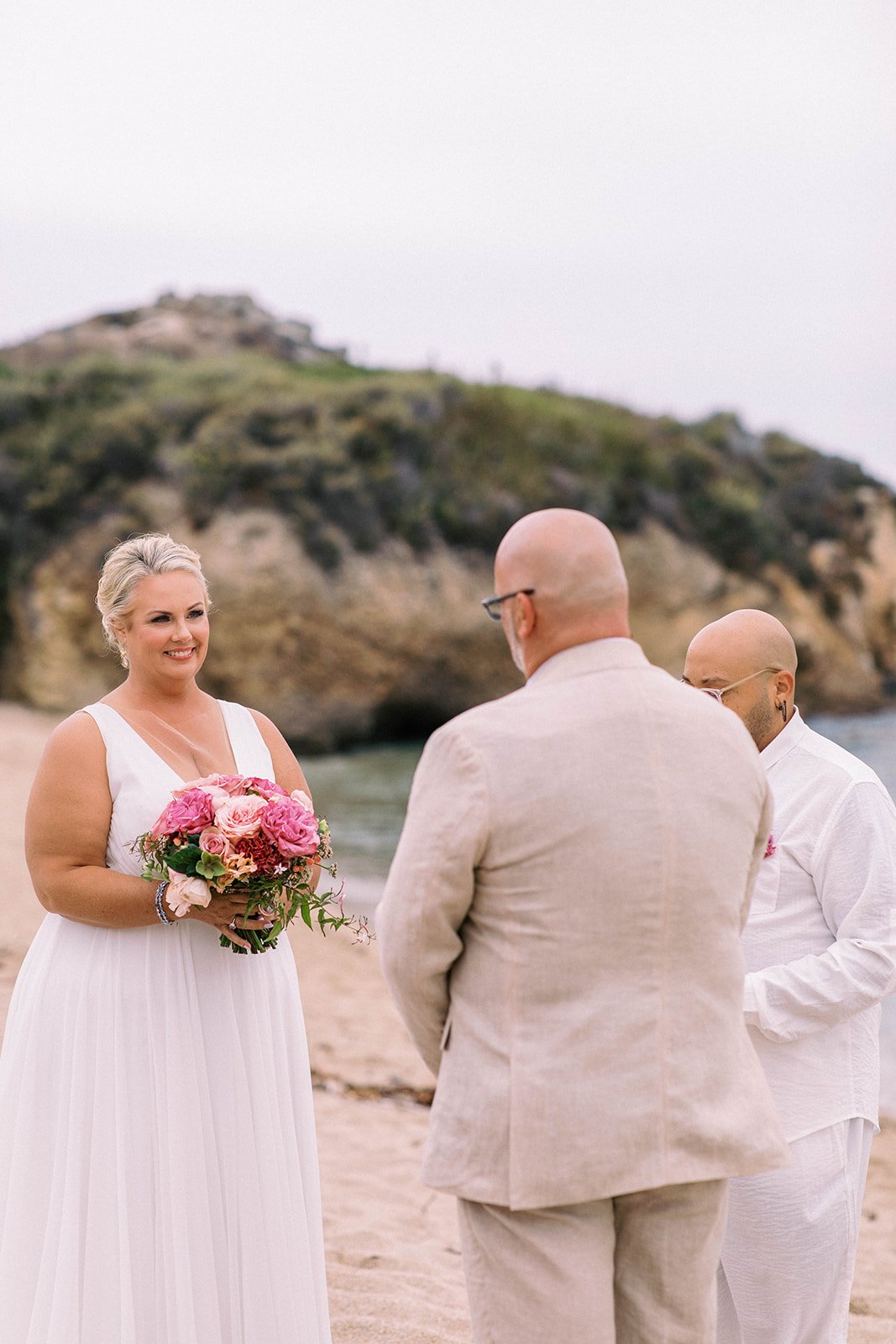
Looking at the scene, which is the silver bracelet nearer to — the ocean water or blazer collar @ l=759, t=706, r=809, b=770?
blazer collar @ l=759, t=706, r=809, b=770

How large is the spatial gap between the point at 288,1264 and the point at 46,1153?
694 mm

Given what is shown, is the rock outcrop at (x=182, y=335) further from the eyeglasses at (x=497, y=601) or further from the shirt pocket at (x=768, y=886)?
the eyeglasses at (x=497, y=601)

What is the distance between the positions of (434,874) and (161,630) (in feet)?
5.30

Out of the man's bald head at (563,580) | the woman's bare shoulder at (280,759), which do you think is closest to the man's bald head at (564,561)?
the man's bald head at (563,580)

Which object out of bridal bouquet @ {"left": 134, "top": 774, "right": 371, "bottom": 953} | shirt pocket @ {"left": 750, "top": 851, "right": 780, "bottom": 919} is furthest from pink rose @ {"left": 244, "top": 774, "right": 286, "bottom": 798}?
shirt pocket @ {"left": 750, "top": 851, "right": 780, "bottom": 919}

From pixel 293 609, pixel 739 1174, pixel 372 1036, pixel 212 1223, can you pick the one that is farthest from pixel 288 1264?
pixel 293 609

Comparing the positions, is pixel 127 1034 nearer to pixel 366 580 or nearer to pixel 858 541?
pixel 366 580

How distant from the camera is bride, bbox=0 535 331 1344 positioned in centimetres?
312

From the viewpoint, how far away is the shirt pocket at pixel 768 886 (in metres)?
3.02

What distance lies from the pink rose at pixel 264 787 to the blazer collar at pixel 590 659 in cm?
110

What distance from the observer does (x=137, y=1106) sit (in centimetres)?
319

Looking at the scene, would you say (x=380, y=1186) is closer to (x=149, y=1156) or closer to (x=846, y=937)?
(x=149, y=1156)

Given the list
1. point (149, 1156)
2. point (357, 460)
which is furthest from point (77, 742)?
point (357, 460)

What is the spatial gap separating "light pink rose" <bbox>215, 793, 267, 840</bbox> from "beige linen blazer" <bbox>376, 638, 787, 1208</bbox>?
0.83 m
